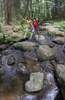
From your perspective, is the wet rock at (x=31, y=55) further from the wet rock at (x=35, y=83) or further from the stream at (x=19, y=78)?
the wet rock at (x=35, y=83)

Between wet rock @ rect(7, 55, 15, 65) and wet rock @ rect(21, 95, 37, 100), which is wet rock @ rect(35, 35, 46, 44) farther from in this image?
wet rock @ rect(21, 95, 37, 100)

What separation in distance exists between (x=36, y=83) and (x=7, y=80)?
4.32 feet

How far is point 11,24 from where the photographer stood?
16047mm

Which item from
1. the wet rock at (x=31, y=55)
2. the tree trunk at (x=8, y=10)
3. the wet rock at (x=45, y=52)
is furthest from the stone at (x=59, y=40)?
the tree trunk at (x=8, y=10)

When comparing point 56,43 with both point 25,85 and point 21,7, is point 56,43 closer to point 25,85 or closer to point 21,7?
point 25,85

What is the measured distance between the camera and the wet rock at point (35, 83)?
768 cm

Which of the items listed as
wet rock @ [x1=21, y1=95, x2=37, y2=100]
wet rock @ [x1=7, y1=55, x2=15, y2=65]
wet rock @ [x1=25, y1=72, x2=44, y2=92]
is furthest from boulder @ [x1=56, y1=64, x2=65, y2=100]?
wet rock @ [x1=7, y1=55, x2=15, y2=65]

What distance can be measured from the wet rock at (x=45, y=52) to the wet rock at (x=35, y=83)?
241 cm

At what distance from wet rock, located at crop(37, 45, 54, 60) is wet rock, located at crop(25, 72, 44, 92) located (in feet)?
7.92

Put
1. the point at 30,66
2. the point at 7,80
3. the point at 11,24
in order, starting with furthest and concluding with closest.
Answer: the point at 11,24 → the point at 30,66 → the point at 7,80

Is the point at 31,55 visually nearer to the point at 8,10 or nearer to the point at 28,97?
the point at 28,97

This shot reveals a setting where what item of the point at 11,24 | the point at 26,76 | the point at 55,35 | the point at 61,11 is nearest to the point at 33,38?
the point at 55,35

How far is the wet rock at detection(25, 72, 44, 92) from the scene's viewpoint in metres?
7.68

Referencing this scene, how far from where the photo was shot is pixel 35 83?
25.8 ft
